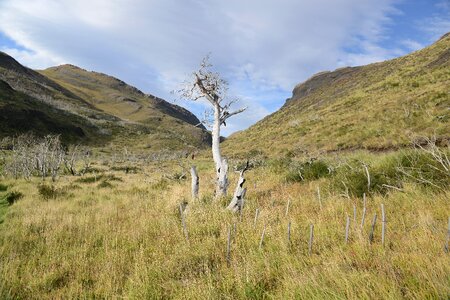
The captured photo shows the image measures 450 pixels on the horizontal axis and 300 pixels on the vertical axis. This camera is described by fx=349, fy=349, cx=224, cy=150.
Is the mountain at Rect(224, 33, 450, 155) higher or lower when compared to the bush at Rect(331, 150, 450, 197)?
higher

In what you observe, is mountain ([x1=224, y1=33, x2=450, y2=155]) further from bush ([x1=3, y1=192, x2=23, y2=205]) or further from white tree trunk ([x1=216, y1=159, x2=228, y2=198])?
bush ([x1=3, y1=192, x2=23, y2=205])

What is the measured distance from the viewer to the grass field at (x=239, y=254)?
3.54m

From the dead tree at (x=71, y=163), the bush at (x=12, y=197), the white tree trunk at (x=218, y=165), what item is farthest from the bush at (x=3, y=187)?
the white tree trunk at (x=218, y=165)

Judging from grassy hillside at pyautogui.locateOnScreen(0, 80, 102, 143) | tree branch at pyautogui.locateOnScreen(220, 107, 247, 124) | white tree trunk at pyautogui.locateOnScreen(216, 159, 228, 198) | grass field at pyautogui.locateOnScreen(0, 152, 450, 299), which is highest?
grassy hillside at pyautogui.locateOnScreen(0, 80, 102, 143)

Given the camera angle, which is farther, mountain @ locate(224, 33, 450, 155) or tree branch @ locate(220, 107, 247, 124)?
mountain @ locate(224, 33, 450, 155)

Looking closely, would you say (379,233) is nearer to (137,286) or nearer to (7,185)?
(137,286)

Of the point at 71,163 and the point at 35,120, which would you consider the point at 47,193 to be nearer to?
the point at 71,163

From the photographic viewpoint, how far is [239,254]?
504 centimetres

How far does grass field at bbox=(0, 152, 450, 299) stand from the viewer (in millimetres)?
3541

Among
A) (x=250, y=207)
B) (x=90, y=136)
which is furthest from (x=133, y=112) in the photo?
(x=250, y=207)

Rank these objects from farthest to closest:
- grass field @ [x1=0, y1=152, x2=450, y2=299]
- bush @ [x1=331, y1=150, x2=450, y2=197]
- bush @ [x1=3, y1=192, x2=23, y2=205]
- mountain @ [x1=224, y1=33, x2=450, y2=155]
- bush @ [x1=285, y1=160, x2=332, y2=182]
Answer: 1. mountain @ [x1=224, y1=33, x2=450, y2=155]
2. bush @ [x1=3, y1=192, x2=23, y2=205]
3. bush @ [x1=285, y1=160, x2=332, y2=182]
4. bush @ [x1=331, y1=150, x2=450, y2=197]
5. grass field @ [x1=0, y1=152, x2=450, y2=299]

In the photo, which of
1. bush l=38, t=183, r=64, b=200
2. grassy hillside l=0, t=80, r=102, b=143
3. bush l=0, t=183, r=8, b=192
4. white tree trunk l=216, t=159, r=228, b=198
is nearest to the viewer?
white tree trunk l=216, t=159, r=228, b=198

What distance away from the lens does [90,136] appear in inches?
3167

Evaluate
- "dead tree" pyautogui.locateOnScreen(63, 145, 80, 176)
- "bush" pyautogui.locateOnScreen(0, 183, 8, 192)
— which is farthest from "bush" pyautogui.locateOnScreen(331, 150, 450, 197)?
"dead tree" pyautogui.locateOnScreen(63, 145, 80, 176)
